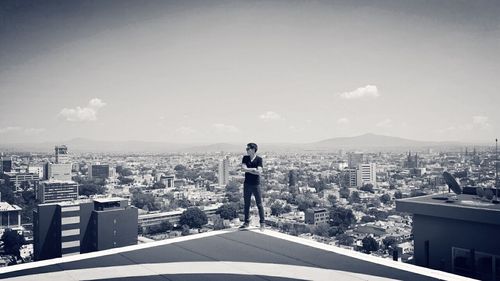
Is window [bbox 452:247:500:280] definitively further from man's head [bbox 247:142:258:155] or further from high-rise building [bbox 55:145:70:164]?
high-rise building [bbox 55:145:70:164]

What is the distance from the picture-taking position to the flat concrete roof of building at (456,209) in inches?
145

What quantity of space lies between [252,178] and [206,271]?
1525 mm

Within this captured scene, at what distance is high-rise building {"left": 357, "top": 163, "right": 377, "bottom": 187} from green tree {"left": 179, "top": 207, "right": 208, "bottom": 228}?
25.1 metres

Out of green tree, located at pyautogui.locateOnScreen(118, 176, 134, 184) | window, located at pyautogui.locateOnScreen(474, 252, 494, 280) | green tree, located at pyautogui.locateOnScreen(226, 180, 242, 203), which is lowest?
green tree, located at pyautogui.locateOnScreen(226, 180, 242, 203)

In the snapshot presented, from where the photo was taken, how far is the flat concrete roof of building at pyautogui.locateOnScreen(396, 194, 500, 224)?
12.1 feet

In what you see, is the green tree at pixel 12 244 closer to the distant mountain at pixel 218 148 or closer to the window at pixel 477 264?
the window at pixel 477 264

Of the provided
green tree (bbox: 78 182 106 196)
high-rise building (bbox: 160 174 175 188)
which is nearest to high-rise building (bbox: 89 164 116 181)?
high-rise building (bbox: 160 174 175 188)

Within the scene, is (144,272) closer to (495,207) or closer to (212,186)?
(495,207)

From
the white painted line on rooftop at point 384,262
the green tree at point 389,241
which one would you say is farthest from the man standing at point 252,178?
the green tree at point 389,241

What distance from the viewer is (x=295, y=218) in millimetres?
27641

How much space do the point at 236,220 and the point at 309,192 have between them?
43.1 feet

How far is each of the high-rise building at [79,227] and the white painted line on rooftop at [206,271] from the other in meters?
13.8

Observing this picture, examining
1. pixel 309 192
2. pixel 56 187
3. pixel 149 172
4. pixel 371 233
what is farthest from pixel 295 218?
pixel 149 172

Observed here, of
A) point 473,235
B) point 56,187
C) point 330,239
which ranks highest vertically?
point 473,235
